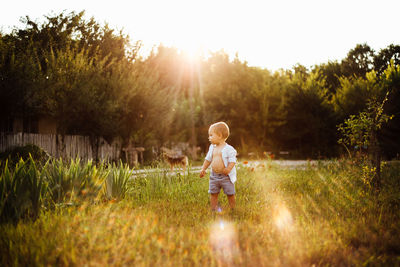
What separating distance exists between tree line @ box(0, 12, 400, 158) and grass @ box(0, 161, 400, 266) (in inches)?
144

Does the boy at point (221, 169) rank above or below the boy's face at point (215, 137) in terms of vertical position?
below

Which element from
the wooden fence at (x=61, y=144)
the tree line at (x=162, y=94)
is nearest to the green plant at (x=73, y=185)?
the tree line at (x=162, y=94)

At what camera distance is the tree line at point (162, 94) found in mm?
13633

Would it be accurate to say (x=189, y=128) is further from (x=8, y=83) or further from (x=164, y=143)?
(x=8, y=83)

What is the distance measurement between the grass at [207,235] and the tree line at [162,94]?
12.0 feet

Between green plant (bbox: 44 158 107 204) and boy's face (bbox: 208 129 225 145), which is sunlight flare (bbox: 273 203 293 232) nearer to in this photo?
boy's face (bbox: 208 129 225 145)

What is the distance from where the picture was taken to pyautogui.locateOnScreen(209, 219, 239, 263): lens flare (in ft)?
9.64

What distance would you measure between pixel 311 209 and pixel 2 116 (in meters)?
13.3

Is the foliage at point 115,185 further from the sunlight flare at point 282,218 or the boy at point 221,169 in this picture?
the sunlight flare at point 282,218

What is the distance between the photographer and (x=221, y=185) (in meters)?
5.14

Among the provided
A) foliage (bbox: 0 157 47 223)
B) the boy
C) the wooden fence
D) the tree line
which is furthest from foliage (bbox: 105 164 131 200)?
the wooden fence

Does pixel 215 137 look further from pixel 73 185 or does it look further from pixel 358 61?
pixel 358 61

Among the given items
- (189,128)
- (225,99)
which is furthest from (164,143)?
(225,99)

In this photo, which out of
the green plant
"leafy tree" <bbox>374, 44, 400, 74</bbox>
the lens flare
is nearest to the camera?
the lens flare
